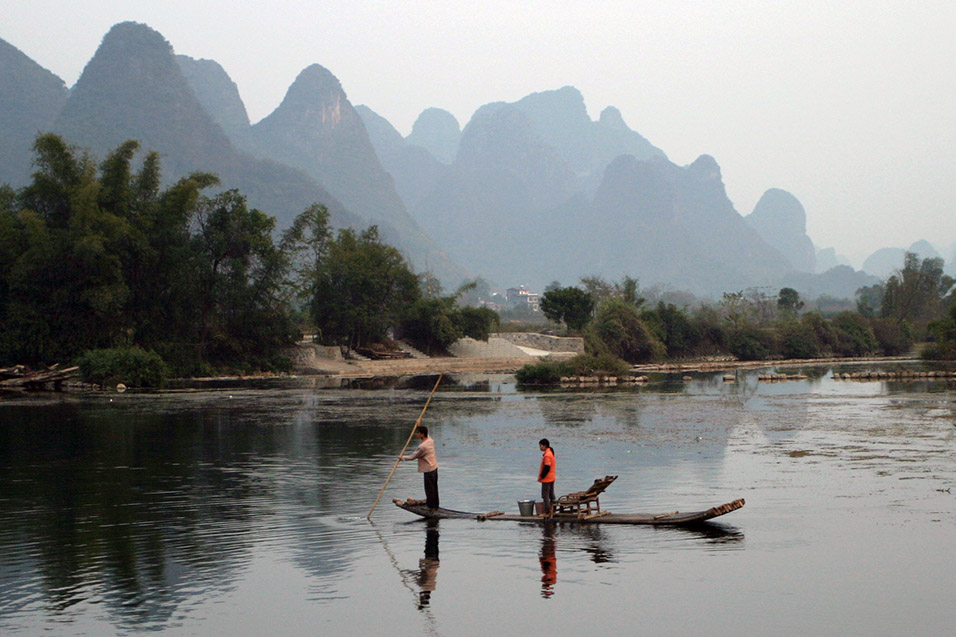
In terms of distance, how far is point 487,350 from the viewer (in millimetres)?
75750

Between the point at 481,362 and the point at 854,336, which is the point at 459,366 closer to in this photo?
the point at 481,362

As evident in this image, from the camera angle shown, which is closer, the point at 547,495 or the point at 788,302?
the point at 547,495

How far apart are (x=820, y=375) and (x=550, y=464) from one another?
4977cm

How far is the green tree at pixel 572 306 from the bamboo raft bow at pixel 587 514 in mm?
66528

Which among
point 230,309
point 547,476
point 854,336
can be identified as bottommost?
point 547,476

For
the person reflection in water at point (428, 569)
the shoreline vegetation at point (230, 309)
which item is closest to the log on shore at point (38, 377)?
the shoreline vegetation at point (230, 309)

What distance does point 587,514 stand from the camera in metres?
15.1

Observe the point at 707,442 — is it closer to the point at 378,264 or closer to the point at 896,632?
the point at 896,632

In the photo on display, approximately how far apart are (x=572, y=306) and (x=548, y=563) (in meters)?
70.0

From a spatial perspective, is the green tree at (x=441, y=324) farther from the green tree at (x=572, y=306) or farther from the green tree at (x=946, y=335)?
the green tree at (x=946, y=335)

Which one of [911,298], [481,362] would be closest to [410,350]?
[481,362]

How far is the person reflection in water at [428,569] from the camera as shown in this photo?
11.7m

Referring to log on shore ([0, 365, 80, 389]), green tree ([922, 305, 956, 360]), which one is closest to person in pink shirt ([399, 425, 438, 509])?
log on shore ([0, 365, 80, 389])

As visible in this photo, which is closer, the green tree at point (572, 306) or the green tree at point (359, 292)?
the green tree at point (359, 292)
